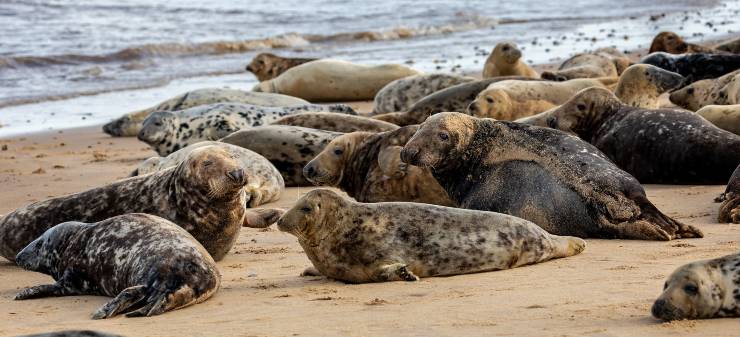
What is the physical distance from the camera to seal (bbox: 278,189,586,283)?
21.0 ft

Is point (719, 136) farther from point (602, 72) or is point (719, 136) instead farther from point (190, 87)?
point (190, 87)

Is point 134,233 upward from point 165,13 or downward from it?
upward

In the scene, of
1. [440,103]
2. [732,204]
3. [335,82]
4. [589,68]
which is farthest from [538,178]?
[335,82]

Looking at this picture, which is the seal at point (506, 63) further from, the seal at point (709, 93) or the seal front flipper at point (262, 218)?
the seal front flipper at point (262, 218)

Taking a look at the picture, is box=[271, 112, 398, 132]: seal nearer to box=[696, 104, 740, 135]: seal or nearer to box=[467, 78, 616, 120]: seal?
box=[467, 78, 616, 120]: seal

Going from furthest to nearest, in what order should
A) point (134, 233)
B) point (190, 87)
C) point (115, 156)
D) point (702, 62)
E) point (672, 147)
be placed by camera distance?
1. point (190, 87)
2. point (702, 62)
3. point (115, 156)
4. point (672, 147)
5. point (134, 233)

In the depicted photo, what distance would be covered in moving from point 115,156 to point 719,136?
5.90 metres

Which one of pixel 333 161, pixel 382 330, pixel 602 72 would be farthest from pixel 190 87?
pixel 382 330

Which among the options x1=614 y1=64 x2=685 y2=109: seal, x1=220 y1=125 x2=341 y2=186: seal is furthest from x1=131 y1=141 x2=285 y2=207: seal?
x1=614 y1=64 x2=685 y2=109: seal

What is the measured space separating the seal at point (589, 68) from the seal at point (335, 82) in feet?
6.93

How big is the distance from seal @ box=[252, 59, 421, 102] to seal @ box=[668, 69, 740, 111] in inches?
185

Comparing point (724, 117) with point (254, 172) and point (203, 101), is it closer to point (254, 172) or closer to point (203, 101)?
point (254, 172)

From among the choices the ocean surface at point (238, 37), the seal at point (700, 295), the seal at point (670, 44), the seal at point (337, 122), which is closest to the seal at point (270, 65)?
the ocean surface at point (238, 37)

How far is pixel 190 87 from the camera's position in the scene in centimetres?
1822
